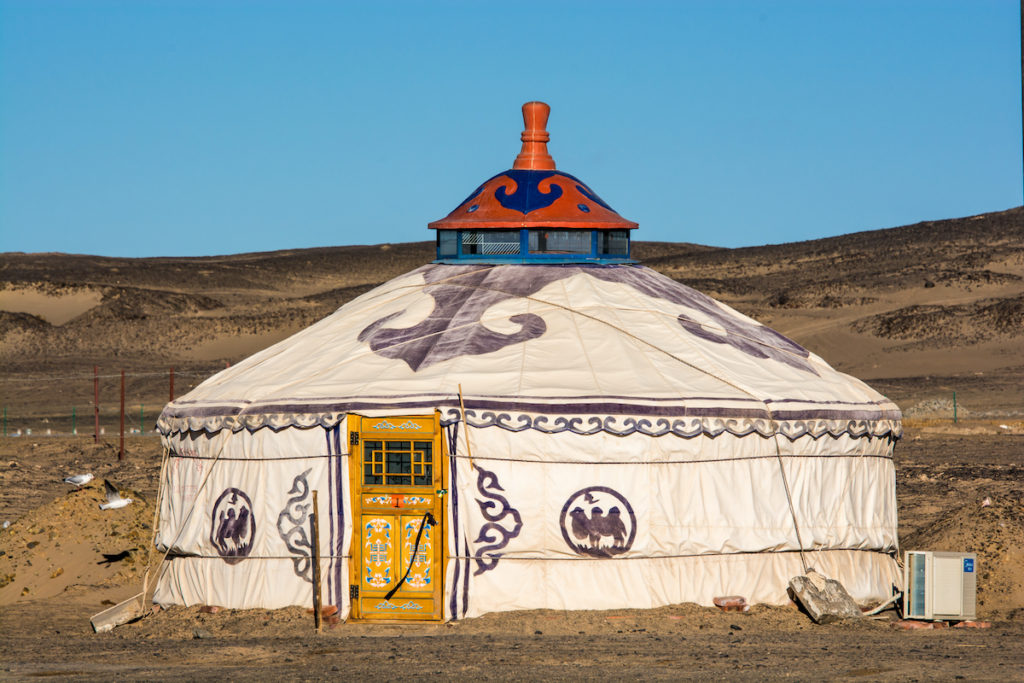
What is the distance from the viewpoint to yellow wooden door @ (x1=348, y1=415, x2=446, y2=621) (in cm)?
1060

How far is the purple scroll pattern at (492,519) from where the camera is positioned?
10.5 m

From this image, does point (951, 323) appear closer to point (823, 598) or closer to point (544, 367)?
point (823, 598)

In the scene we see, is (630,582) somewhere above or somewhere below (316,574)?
below

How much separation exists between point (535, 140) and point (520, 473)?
388cm

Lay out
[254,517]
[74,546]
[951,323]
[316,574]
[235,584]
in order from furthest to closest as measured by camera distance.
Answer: [951,323] < [74,546] < [235,584] < [254,517] < [316,574]

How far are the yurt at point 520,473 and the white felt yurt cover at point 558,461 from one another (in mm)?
15

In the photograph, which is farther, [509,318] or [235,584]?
[509,318]

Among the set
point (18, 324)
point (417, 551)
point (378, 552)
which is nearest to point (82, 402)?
point (18, 324)

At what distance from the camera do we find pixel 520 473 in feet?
34.4

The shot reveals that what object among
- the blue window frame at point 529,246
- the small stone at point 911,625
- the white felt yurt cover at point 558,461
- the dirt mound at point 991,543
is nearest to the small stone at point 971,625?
the small stone at point 911,625

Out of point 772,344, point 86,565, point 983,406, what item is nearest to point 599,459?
point 772,344

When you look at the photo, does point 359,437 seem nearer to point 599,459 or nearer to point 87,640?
point 599,459

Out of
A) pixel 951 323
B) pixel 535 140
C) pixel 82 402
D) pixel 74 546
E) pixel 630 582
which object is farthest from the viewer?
pixel 951 323

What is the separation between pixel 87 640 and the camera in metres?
10.7
